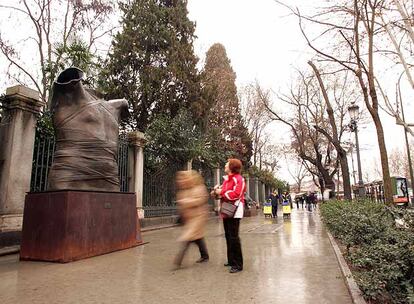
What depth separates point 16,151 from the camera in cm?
794

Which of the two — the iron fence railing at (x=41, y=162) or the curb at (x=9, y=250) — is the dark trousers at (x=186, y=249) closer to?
the curb at (x=9, y=250)

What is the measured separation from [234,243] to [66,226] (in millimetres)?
3021

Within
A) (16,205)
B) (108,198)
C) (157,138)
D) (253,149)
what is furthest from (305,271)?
(253,149)

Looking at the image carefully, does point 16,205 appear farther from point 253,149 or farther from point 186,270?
point 253,149

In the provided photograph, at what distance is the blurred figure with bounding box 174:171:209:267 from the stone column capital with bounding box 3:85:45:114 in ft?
16.8

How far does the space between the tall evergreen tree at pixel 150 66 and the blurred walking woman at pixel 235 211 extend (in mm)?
11842

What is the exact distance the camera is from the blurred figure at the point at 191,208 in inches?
214

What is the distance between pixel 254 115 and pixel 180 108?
571 inches

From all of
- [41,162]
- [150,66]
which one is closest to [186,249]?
[41,162]

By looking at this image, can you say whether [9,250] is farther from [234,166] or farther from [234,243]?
[234,166]

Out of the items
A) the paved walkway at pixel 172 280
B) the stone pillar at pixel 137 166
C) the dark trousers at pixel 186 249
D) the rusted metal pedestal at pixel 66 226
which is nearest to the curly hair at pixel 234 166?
the dark trousers at pixel 186 249

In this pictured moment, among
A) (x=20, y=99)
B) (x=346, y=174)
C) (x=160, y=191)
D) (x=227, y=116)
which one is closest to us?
(x=20, y=99)

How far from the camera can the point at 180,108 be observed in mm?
17328

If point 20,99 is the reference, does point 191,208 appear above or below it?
below
